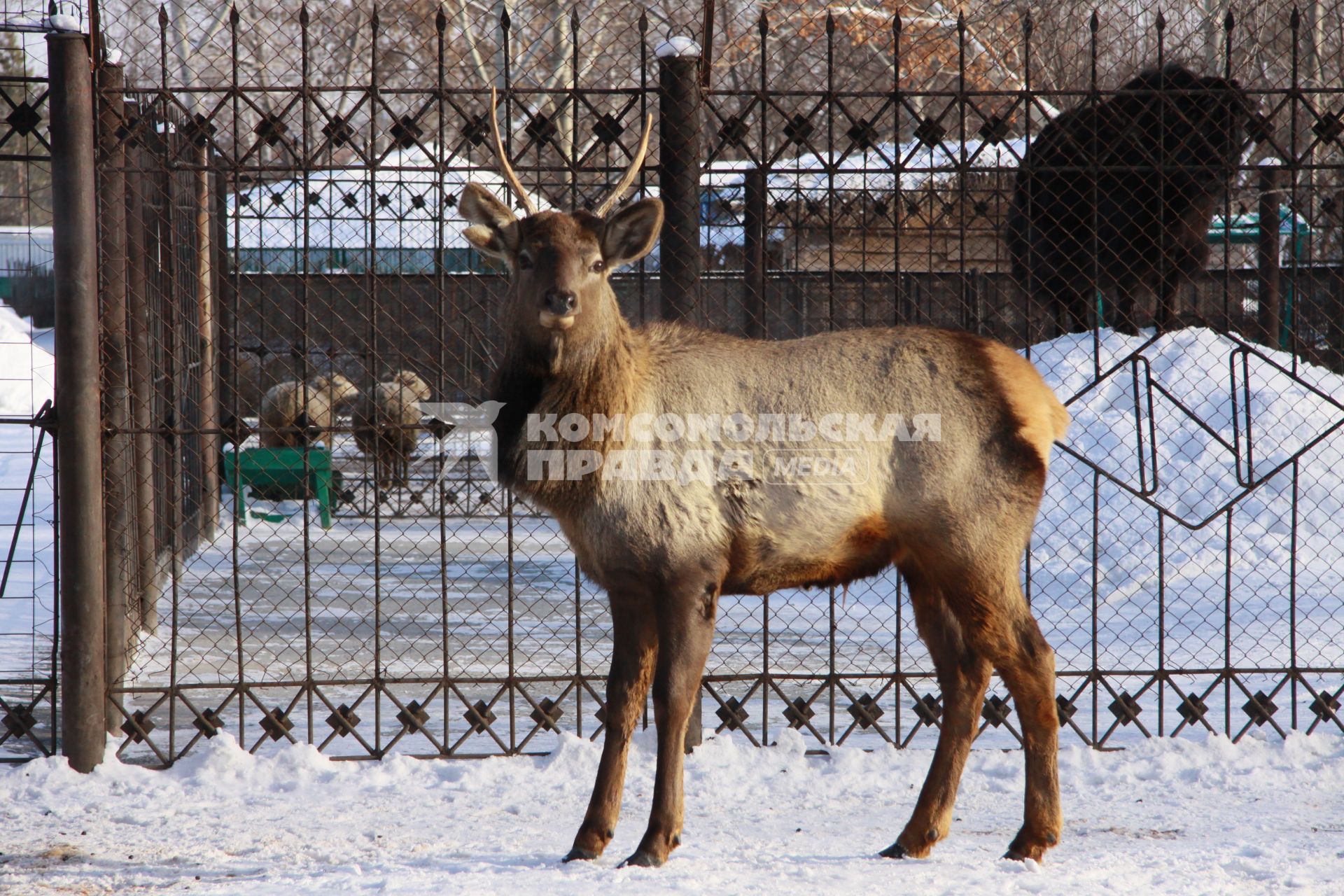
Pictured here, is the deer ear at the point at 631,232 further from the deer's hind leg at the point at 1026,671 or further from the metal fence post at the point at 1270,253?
the metal fence post at the point at 1270,253

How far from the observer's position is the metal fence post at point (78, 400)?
5336 mm

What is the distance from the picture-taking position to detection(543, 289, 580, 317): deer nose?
4.21 metres

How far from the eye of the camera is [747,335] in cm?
622

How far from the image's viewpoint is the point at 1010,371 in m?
4.80

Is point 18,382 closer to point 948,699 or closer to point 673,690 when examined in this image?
point 673,690

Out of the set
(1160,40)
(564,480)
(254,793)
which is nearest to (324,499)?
(254,793)

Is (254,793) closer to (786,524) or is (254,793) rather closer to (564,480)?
(564,480)

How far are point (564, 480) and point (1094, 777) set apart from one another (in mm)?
2870

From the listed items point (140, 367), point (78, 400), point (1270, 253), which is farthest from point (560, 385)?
point (1270, 253)

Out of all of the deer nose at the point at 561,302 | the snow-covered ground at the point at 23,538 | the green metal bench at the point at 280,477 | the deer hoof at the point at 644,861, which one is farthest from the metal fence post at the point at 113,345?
the green metal bench at the point at 280,477

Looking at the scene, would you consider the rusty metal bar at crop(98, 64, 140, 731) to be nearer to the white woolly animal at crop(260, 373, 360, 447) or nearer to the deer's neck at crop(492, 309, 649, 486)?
the deer's neck at crop(492, 309, 649, 486)

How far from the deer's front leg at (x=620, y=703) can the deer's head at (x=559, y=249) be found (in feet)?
3.48

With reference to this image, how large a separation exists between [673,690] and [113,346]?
3.22m

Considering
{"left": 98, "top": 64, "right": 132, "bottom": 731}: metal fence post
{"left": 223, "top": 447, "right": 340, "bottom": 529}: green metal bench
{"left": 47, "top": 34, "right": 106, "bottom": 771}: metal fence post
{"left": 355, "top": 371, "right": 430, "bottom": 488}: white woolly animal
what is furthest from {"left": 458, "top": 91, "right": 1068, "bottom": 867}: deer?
{"left": 355, "top": 371, "right": 430, "bottom": 488}: white woolly animal
